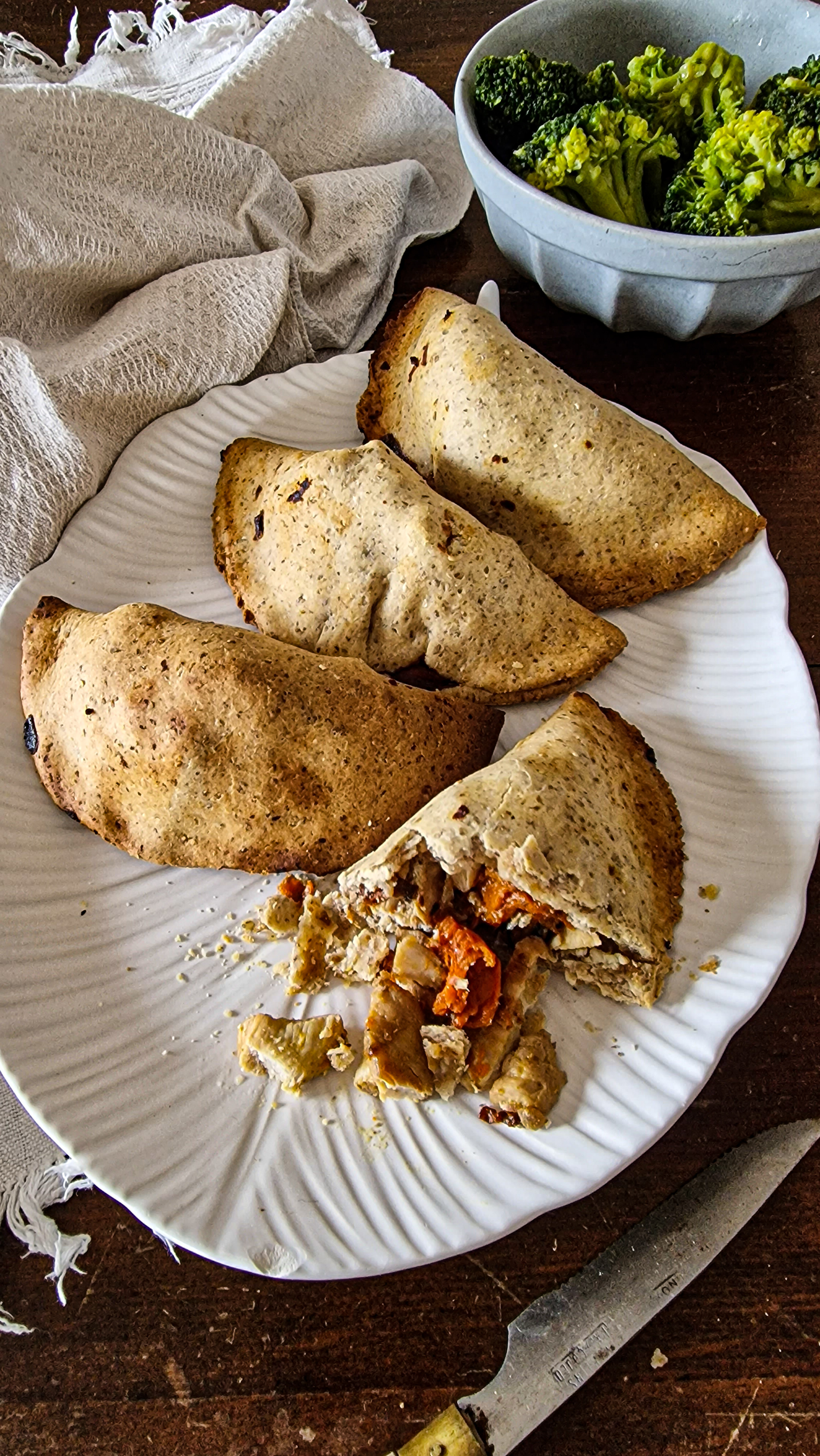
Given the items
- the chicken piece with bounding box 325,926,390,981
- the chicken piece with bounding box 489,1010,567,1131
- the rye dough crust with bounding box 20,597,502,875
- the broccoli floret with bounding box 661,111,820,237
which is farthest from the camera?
the broccoli floret with bounding box 661,111,820,237

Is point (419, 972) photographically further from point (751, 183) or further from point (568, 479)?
point (751, 183)

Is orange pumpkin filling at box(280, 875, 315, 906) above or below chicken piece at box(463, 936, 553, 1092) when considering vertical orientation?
below

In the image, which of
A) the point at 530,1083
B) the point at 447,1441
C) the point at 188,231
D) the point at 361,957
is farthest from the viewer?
the point at 188,231

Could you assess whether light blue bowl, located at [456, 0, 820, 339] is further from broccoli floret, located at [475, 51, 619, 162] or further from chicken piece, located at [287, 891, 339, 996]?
chicken piece, located at [287, 891, 339, 996]

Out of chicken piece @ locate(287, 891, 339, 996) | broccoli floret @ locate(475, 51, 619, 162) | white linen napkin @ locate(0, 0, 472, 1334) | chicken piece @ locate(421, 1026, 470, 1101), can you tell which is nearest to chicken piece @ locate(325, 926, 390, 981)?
chicken piece @ locate(287, 891, 339, 996)

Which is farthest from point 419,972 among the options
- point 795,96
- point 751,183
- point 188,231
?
point 795,96

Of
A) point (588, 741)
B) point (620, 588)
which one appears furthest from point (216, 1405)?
point (620, 588)
